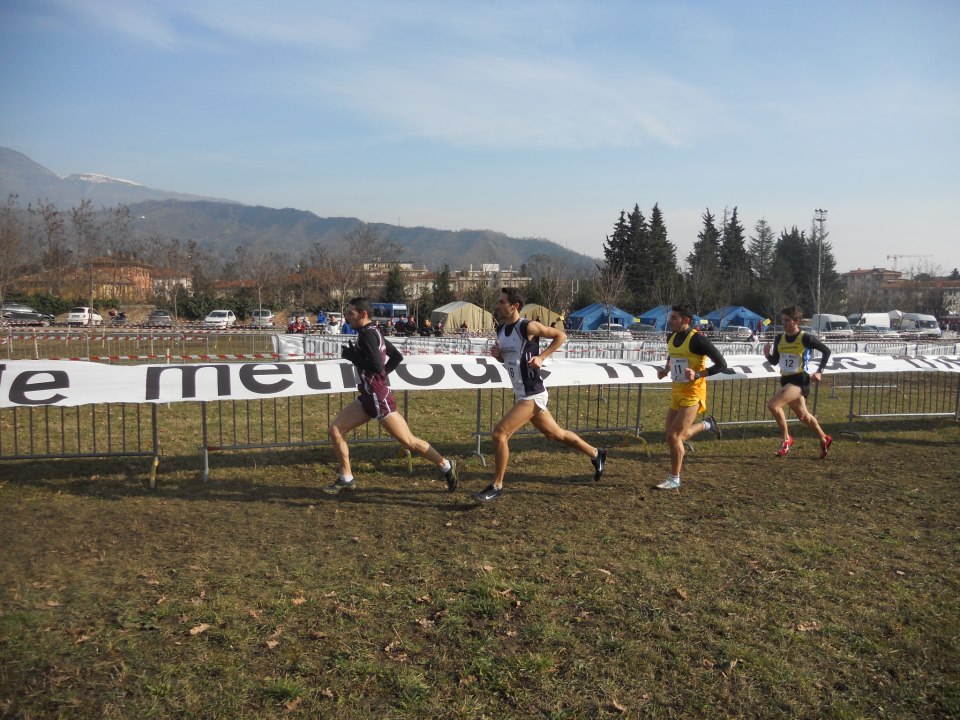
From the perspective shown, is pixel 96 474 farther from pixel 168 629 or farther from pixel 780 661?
pixel 780 661

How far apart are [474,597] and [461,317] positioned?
1784 inches

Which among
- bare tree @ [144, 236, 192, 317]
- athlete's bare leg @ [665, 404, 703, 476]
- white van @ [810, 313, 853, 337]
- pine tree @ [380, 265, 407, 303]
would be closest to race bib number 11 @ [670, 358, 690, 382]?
athlete's bare leg @ [665, 404, 703, 476]

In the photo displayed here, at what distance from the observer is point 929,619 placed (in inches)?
172

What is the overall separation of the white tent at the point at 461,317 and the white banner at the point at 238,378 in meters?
38.5

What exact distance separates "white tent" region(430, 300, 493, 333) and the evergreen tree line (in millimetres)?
9958

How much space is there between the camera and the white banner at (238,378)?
7273mm

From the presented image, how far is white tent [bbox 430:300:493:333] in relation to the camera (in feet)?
160

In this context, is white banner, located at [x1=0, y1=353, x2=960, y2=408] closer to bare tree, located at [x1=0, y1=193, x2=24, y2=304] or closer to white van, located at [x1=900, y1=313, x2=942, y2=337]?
bare tree, located at [x1=0, y1=193, x2=24, y2=304]

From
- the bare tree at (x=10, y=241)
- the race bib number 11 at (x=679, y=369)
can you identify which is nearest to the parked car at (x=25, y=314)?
the bare tree at (x=10, y=241)

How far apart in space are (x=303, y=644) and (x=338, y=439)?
3.23 m

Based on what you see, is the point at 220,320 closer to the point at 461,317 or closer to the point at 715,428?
the point at 461,317

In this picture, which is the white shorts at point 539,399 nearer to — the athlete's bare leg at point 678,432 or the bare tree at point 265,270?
the athlete's bare leg at point 678,432

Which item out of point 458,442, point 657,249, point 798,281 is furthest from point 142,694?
point 798,281

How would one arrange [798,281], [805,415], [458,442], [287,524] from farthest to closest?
[798,281]
[458,442]
[805,415]
[287,524]
